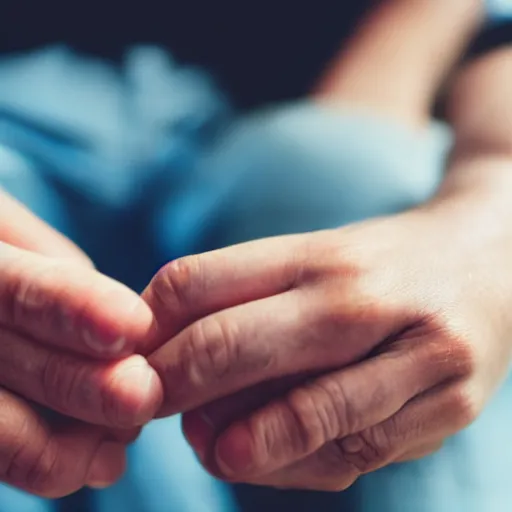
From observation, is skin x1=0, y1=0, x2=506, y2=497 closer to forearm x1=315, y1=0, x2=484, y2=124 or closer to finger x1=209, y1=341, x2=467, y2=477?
finger x1=209, y1=341, x2=467, y2=477

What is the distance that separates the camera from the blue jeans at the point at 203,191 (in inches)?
13.6

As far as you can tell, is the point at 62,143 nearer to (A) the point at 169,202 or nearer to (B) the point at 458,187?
(A) the point at 169,202

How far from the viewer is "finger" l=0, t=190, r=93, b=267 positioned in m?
0.34

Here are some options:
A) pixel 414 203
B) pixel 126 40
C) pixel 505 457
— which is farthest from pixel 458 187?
pixel 126 40

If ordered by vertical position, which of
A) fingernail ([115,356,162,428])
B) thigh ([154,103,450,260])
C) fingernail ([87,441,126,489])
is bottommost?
fingernail ([87,441,126,489])

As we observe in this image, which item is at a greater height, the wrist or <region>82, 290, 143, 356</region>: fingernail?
the wrist

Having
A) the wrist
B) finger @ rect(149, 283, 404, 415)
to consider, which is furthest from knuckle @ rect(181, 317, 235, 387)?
the wrist

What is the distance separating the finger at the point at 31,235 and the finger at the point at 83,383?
43 millimetres

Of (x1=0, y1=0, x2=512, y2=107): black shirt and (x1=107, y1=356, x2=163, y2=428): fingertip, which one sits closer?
(x1=107, y1=356, x2=163, y2=428): fingertip

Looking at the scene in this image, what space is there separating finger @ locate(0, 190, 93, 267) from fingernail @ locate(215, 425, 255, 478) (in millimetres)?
100

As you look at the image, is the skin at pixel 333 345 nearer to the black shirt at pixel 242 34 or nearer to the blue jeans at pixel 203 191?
the blue jeans at pixel 203 191

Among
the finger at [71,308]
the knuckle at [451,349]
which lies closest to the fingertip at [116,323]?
the finger at [71,308]

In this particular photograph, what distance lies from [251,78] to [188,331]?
0.78ft

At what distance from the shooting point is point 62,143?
43 centimetres
